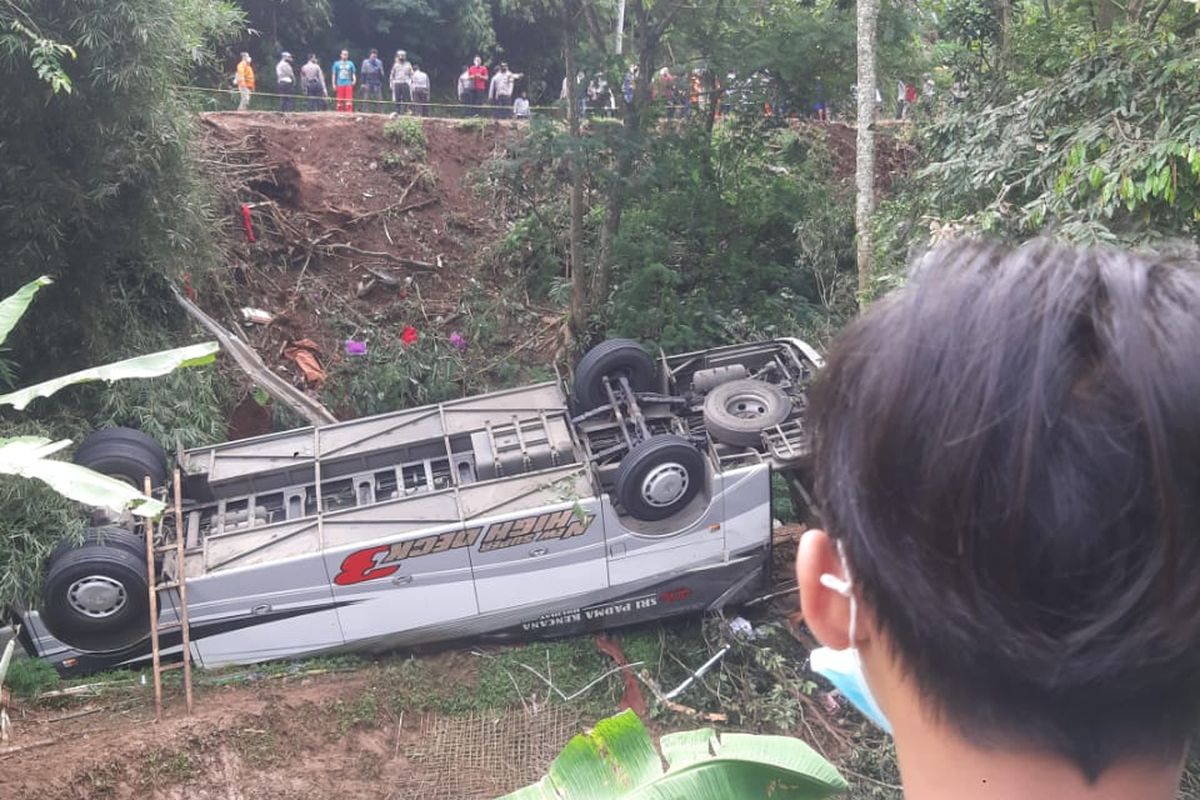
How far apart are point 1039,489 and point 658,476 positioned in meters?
6.57

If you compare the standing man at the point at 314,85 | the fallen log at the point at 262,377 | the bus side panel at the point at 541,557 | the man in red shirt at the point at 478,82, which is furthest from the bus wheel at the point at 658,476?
the man in red shirt at the point at 478,82

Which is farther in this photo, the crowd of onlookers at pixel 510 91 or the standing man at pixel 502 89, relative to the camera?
the standing man at pixel 502 89

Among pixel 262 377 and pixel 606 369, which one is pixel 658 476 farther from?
pixel 262 377

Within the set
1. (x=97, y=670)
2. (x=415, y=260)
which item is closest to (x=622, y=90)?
(x=415, y=260)

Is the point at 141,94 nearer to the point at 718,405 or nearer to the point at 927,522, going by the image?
the point at 718,405

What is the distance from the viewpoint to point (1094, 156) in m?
6.68

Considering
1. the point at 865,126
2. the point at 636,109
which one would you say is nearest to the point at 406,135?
the point at 636,109

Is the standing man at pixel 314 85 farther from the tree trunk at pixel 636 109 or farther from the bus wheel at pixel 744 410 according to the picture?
the bus wheel at pixel 744 410

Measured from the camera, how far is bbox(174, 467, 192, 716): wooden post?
6840mm

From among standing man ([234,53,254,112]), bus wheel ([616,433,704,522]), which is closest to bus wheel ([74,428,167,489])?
bus wheel ([616,433,704,522])

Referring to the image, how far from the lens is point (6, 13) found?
25.5 feet

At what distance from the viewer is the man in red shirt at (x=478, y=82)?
66.9 ft

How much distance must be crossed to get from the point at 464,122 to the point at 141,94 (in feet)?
28.2

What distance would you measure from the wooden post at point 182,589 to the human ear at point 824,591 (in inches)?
263
